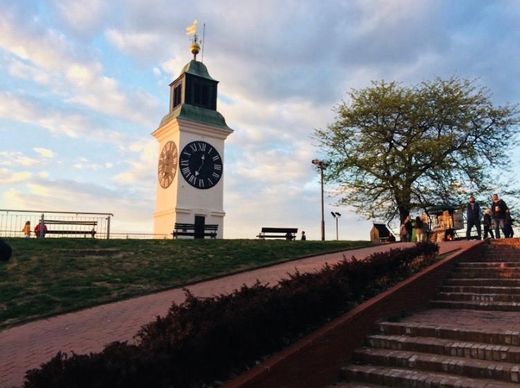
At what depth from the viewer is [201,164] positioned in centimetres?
3209

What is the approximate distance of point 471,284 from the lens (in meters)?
10.4

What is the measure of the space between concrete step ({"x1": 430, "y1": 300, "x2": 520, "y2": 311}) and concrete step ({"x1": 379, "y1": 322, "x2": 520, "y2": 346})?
7.18ft

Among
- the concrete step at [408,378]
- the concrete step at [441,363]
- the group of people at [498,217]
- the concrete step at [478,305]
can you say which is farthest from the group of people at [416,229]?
the concrete step at [408,378]

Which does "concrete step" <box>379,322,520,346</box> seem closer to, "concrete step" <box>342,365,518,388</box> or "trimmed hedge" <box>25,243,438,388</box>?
"trimmed hedge" <box>25,243,438,388</box>

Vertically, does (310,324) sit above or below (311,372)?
above

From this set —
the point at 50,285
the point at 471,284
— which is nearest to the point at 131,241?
the point at 50,285

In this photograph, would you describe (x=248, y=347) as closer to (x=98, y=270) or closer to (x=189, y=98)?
(x=98, y=270)

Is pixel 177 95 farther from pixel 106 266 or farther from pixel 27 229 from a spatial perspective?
pixel 106 266

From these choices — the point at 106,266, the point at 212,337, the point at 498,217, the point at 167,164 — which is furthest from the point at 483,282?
the point at 167,164

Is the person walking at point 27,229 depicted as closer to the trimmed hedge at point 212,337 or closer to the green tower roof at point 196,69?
the green tower roof at point 196,69

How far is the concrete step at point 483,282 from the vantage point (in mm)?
10031

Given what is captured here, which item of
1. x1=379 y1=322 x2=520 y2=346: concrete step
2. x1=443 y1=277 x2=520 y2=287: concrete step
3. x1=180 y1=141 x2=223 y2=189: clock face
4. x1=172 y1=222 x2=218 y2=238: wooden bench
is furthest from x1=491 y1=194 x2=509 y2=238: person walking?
x1=180 y1=141 x2=223 y2=189: clock face

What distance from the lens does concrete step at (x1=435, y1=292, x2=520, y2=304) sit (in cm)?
927

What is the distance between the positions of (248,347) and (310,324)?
1368 mm
